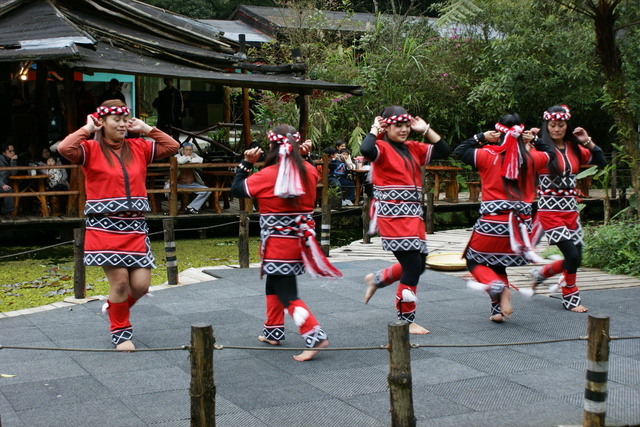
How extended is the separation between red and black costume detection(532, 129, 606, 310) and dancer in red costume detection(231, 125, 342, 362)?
2.34m

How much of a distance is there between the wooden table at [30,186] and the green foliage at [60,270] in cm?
72

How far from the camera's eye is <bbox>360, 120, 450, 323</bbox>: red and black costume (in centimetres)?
588

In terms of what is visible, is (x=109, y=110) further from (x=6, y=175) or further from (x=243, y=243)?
(x=6, y=175)

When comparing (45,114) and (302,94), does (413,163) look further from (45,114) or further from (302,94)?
(45,114)

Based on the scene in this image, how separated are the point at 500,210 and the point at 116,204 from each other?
10.1 feet

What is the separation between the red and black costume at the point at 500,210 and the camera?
20.5 ft

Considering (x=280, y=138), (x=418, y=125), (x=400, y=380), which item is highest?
(x=418, y=125)

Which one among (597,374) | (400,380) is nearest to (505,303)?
(597,374)

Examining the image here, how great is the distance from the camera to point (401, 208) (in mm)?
5953

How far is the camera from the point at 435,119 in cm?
1928

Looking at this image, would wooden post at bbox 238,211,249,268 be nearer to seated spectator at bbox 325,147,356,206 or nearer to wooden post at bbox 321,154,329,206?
wooden post at bbox 321,154,329,206

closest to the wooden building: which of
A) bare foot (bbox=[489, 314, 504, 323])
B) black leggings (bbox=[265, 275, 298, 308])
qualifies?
black leggings (bbox=[265, 275, 298, 308])

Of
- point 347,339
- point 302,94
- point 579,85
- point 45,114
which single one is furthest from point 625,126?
point 45,114

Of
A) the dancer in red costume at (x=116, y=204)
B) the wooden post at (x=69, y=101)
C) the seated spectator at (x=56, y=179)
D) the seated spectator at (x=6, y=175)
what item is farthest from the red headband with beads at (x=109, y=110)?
the seated spectator at (x=56, y=179)
